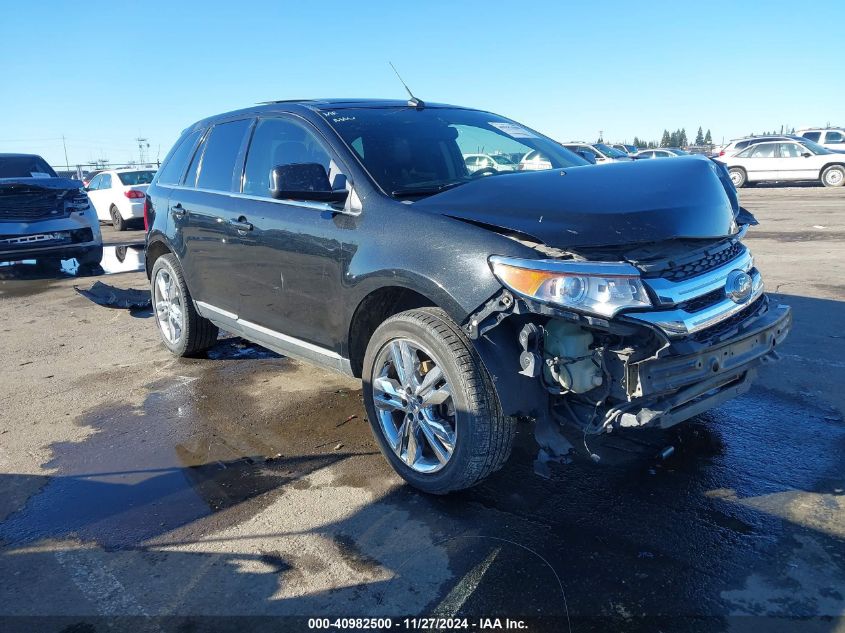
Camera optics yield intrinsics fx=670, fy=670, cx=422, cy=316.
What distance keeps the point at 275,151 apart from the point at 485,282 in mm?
2181

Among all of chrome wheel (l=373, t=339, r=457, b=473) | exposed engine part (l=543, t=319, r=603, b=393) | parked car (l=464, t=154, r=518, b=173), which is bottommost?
chrome wheel (l=373, t=339, r=457, b=473)

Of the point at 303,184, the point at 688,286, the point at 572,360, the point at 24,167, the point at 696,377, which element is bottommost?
the point at 696,377

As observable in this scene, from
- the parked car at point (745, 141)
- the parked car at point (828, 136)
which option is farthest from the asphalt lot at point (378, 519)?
the parked car at point (828, 136)

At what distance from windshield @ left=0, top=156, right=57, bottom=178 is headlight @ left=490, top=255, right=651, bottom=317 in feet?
34.9

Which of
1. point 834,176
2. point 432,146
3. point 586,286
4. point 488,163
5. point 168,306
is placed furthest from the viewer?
point 834,176

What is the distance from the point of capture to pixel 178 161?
222 inches

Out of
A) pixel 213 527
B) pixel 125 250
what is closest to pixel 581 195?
pixel 213 527

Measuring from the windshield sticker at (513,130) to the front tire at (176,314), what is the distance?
2.81 metres

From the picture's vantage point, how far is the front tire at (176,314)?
555 cm

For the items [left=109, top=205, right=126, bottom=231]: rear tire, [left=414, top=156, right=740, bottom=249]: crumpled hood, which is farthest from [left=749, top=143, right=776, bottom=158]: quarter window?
[left=414, top=156, right=740, bottom=249]: crumpled hood

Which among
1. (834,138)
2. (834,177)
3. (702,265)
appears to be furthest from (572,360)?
(834,138)

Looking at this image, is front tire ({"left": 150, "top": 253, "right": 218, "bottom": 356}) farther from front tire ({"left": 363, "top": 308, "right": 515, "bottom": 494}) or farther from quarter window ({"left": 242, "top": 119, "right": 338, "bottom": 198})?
front tire ({"left": 363, "top": 308, "right": 515, "bottom": 494})

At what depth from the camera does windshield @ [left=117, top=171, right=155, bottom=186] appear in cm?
1811

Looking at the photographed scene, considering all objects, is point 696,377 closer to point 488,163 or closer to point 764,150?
point 488,163
